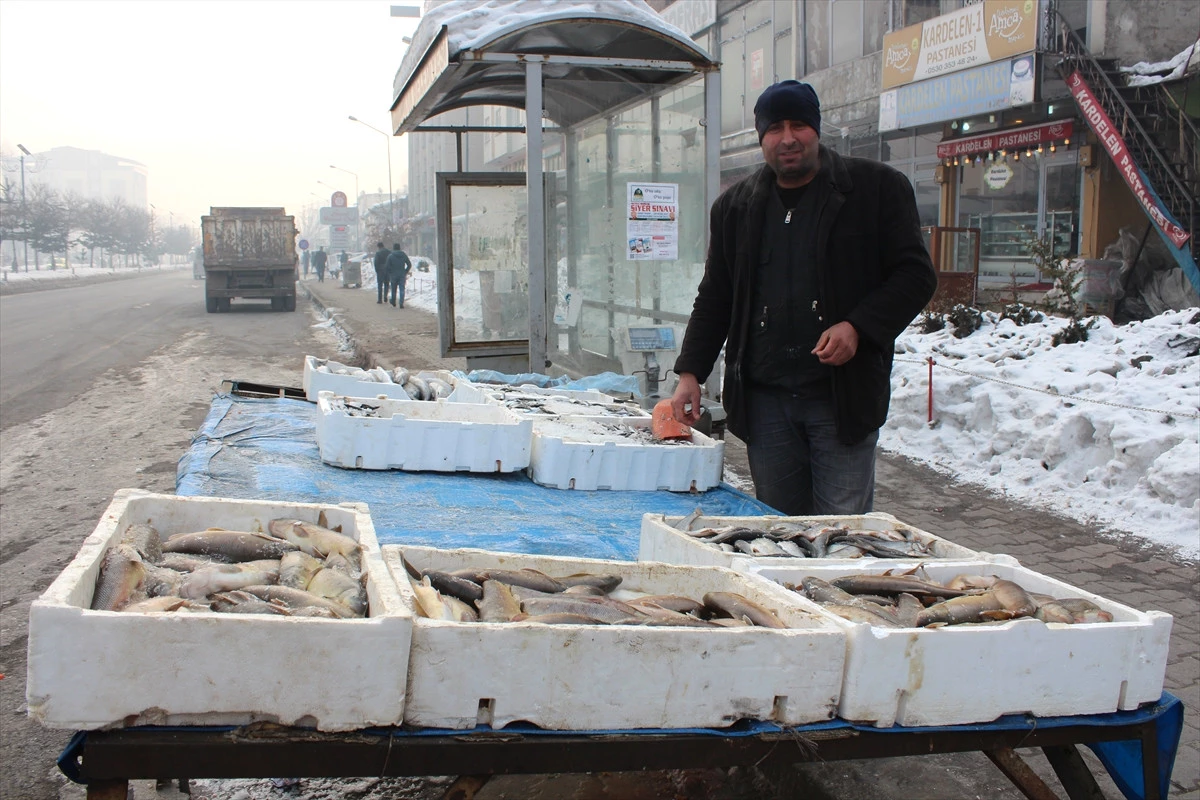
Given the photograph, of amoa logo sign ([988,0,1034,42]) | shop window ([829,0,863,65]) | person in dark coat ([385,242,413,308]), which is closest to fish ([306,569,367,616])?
amoa logo sign ([988,0,1034,42])

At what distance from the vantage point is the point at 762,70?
25766mm

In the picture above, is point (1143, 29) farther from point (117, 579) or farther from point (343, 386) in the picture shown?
point (117, 579)

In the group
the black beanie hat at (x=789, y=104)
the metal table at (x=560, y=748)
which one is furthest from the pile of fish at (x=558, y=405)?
the metal table at (x=560, y=748)

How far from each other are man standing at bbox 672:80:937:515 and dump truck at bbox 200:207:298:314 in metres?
27.0

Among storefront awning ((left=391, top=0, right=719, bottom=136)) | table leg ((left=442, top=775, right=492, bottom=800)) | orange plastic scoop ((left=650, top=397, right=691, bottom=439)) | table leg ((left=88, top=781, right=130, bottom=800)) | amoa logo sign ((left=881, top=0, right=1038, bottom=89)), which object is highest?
amoa logo sign ((left=881, top=0, right=1038, bottom=89))

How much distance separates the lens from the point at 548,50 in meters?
8.59

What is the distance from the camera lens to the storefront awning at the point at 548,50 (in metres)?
7.86

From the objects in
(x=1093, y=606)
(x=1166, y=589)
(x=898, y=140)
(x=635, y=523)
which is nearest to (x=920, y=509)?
(x=1166, y=589)

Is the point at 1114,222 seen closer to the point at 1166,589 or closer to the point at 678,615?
Result: the point at 1166,589

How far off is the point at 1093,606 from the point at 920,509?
4640 millimetres

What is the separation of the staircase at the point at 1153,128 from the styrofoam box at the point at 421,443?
1341 centimetres

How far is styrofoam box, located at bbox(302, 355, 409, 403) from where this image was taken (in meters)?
6.78

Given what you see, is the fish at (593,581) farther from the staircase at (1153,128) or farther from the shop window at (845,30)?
the shop window at (845,30)

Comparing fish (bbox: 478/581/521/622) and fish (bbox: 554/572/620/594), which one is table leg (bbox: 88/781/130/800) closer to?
fish (bbox: 478/581/521/622)
